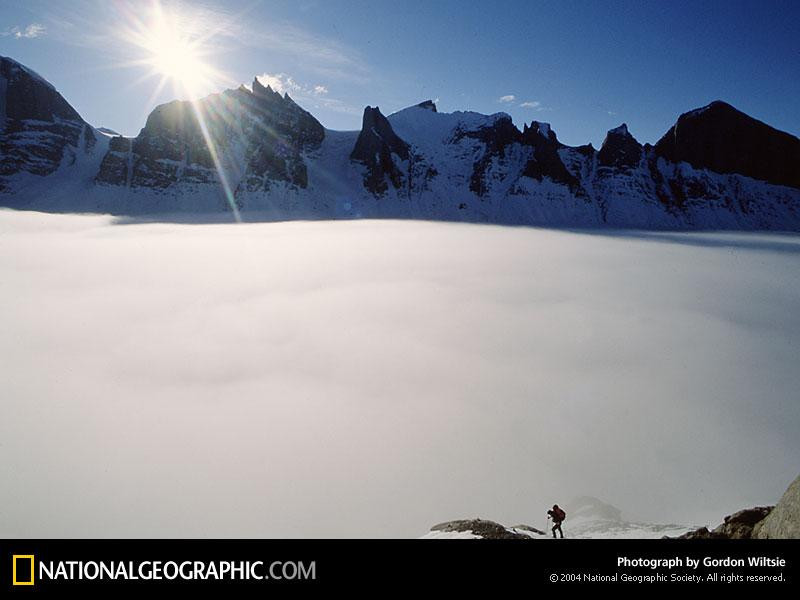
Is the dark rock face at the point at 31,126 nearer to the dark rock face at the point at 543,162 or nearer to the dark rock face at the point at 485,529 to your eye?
the dark rock face at the point at 485,529

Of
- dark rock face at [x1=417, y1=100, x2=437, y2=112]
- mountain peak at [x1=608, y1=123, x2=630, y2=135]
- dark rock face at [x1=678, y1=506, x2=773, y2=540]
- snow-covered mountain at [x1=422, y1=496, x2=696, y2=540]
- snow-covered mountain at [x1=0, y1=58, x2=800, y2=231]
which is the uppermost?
dark rock face at [x1=417, y1=100, x2=437, y2=112]

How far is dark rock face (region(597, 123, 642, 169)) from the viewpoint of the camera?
16000 cm

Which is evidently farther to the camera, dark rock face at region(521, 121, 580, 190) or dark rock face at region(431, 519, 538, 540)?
dark rock face at region(521, 121, 580, 190)

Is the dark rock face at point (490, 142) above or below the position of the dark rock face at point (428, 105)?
below

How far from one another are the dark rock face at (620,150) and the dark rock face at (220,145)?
128009 millimetres

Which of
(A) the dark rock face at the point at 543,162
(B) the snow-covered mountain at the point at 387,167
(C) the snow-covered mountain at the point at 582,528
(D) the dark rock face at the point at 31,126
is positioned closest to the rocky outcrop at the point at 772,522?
(C) the snow-covered mountain at the point at 582,528

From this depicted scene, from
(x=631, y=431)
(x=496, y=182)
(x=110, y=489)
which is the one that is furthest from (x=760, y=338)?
(x=496, y=182)

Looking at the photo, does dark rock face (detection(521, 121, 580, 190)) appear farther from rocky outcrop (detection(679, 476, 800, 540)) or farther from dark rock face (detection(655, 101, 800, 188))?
rocky outcrop (detection(679, 476, 800, 540))

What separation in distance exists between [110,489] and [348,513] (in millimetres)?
8368

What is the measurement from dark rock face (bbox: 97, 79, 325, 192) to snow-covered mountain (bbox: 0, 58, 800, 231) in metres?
0.45

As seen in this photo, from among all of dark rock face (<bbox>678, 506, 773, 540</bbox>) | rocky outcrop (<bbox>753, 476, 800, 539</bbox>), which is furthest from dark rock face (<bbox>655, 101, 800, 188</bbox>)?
rocky outcrop (<bbox>753, 476, 800, 539</bbox>)

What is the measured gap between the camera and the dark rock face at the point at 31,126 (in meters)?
112
